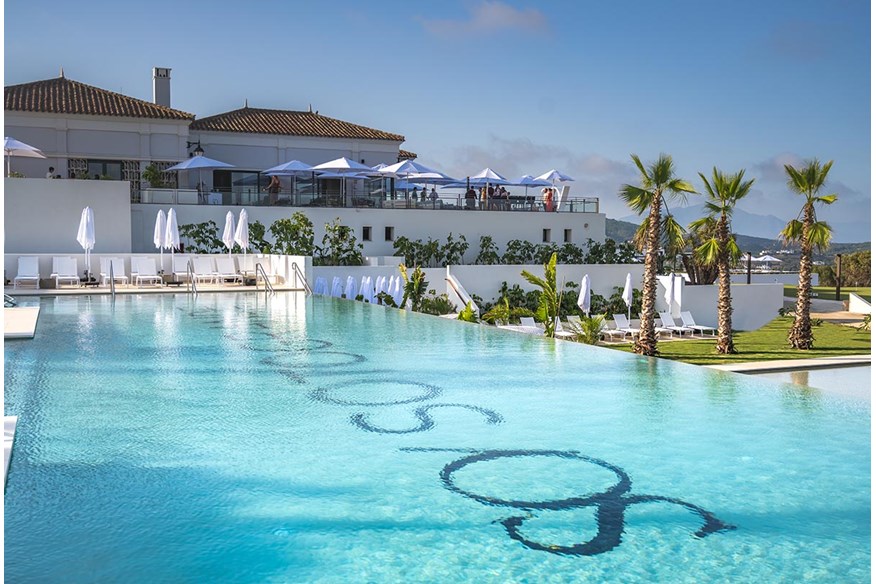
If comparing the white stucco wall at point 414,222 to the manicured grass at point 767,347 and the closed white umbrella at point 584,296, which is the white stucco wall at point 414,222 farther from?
the manicured grass at point 767,347

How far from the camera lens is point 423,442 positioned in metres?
5.98

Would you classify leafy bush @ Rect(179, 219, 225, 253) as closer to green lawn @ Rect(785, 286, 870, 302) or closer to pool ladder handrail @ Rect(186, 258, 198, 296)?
pool ladder handrail @ Rect(186, 258, 198, 296)

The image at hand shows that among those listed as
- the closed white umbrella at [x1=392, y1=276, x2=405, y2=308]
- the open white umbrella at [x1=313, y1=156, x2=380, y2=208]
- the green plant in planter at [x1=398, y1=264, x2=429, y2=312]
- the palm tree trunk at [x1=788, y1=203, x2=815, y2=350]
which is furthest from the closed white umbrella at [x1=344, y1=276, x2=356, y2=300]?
the palm tree trunk at [x1=788, y1=203, x2=815, y2=350]

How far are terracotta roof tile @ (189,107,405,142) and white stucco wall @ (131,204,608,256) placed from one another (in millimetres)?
7516

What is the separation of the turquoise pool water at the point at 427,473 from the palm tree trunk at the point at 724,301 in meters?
16.8

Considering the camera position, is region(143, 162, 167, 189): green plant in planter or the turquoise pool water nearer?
the turquoise pool water

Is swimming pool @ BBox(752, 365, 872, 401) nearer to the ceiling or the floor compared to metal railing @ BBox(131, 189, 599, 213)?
nearer to the floor

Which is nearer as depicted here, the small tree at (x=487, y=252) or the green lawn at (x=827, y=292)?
the small tree at (x=487, y=252)

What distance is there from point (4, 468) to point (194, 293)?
14.9 metres

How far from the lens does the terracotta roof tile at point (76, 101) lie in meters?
34.3

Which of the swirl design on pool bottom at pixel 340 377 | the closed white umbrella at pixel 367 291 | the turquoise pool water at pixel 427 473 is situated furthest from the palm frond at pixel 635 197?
the turquoise pool water at pixel 427 473

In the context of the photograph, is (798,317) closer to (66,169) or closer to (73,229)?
→ (73,229)

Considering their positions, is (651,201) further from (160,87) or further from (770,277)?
(770,277)

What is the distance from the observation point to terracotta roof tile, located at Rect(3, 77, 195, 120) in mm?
34312
